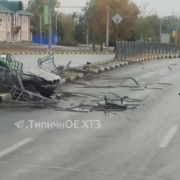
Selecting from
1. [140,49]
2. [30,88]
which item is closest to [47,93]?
[30,88]

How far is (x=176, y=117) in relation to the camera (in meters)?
10.4

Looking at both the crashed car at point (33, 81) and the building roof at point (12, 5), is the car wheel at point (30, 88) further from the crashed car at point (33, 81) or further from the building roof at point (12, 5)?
the building roof at point (12, 5)

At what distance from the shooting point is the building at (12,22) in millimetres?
78500

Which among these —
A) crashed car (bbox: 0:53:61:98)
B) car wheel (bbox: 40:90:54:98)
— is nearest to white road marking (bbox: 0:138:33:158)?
crashed car (bbox: 0:53:61:98)

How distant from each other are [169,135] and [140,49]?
33.3 meters

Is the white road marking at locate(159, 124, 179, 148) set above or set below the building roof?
below

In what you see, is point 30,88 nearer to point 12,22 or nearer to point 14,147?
point 14,147

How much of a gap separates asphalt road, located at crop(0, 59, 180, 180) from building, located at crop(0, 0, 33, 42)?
6883cm

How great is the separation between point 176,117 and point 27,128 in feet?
11.6

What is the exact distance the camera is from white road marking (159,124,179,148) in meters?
7.65

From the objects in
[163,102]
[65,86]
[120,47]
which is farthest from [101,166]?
[120,47]

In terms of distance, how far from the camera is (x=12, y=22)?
3278 inches

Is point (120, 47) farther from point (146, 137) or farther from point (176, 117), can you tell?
point (146, 137)

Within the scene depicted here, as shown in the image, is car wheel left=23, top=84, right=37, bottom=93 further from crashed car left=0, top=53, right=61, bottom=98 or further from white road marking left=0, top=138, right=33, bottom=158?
white road marking left=0, top=138, right=33, bottom=158
